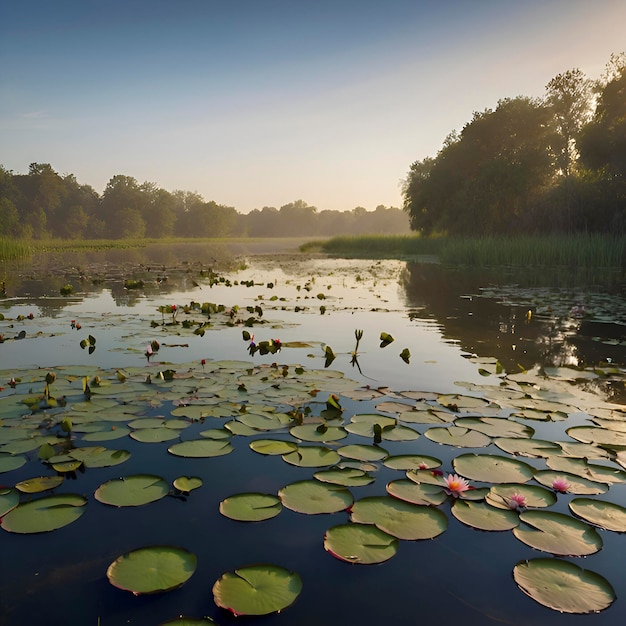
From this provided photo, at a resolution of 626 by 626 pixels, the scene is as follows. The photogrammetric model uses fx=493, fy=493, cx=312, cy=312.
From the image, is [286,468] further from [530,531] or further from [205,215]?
[205,215]

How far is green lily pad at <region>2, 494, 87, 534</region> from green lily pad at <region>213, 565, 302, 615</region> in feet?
3.01

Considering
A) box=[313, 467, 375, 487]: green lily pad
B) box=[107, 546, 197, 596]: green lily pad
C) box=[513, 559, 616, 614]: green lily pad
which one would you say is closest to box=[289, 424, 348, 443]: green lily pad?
box=[313, 467, 375, 487]: green lily pad

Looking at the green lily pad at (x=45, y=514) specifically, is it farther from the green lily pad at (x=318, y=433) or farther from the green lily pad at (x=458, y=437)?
the green lily pad at (x=458, y=437)

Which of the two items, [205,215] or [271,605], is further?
[205,215]

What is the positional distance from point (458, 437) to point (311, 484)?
1.18m

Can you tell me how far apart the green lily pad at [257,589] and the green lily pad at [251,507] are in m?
0.41

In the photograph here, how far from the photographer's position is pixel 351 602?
1809 millimetres

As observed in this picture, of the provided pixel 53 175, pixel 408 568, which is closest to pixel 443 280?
pixel 408 568

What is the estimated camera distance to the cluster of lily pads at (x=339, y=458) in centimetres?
197

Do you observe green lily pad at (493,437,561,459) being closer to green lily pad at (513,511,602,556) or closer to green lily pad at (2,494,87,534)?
green lily pad at (513,511,602,556)

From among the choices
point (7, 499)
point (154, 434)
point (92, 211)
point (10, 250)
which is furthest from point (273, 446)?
point (92, 211)

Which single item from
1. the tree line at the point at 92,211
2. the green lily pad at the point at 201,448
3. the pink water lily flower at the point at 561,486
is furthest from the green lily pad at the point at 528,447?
the tree line at the point at 92,211

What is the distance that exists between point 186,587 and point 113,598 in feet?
0.85

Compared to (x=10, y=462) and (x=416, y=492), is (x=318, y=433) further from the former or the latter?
(x=10, y=462)
